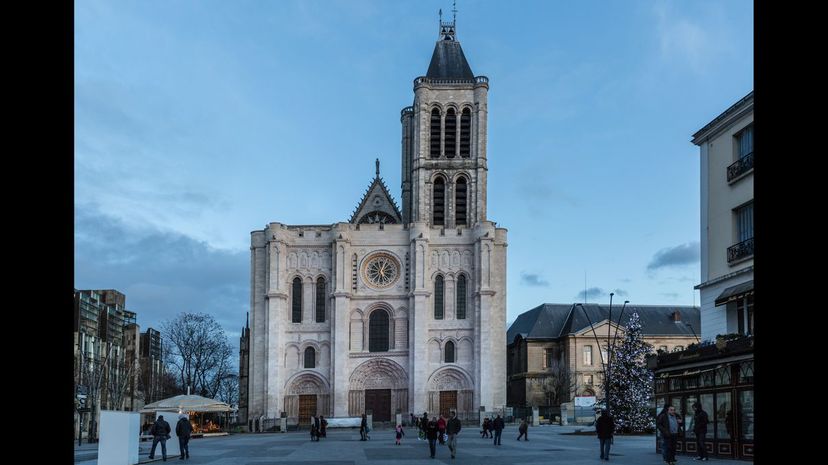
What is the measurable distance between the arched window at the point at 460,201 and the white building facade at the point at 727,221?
43.1 metres

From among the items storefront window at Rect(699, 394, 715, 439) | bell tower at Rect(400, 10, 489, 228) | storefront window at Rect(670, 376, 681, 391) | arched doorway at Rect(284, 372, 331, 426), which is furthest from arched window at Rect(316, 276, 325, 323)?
storefront window at Rect(699, 394, 715, 439)

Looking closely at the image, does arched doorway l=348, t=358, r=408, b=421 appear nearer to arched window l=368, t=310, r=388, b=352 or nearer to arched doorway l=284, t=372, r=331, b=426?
arched window l=368, t=310, r=388, b=352

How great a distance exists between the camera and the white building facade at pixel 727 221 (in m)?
23.3

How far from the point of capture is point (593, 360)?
8488cm

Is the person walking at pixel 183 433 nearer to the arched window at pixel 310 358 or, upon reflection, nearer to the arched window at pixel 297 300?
the arched window at pixel 310 358

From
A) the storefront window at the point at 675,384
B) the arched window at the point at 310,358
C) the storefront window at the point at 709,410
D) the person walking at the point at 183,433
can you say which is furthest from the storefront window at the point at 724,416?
the arched window at the point at 310,358

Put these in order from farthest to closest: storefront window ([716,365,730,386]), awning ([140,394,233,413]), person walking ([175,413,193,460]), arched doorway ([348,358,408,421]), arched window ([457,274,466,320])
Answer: arched window ([457,274,466,320]) < arched doorway ([348,358,408,421]) < awning ([140,394,233,413]) < person walking ([175,413,193,460]) < storefront window ([716,365,730,386])

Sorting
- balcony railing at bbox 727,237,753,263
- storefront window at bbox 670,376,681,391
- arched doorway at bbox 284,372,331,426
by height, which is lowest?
arched doorway at bbox 284,372,331,426

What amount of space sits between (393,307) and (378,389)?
19.1ft

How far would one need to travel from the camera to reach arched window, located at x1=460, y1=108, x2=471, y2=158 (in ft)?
230

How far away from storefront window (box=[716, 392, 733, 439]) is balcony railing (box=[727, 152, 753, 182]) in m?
5.40
